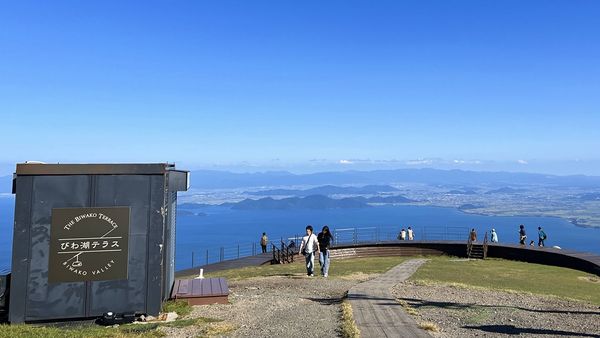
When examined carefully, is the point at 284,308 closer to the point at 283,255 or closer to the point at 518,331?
the point at 518,331

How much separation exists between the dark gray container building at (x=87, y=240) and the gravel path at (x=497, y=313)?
5855mm

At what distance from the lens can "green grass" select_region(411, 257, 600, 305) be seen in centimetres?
1409

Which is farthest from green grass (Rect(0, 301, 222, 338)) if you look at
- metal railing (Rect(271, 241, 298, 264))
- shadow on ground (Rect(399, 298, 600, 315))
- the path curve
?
metal railing (Rect(271, 241, 298, 264))

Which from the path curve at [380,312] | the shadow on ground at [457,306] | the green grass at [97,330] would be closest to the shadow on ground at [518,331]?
the path curve at [380,312]

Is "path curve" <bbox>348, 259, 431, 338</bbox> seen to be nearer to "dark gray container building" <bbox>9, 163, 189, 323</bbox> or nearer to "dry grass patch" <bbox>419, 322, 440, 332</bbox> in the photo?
"dry grass patch" <bbox>419, 322, 440, 332</bbox>

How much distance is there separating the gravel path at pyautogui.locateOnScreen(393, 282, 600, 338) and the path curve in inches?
15.1

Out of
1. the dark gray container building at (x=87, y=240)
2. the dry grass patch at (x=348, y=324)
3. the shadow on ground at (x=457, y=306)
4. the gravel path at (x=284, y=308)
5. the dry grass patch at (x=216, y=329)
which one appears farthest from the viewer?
the shadow on ground at (x=457, y=306)

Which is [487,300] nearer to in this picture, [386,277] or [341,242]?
[386,277]

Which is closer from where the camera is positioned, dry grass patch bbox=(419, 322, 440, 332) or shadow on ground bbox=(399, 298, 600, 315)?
dry grass patch bbox=(419, 322, 440, 332)

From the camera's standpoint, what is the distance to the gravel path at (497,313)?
791 cm

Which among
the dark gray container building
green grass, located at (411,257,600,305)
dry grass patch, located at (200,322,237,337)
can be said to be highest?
the dark gray container building

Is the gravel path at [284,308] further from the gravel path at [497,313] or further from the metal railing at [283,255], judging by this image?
the metal railing at [283,255]

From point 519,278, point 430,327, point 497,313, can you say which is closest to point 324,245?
point 497,313

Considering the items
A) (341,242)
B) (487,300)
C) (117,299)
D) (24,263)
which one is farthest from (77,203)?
(341,242)
